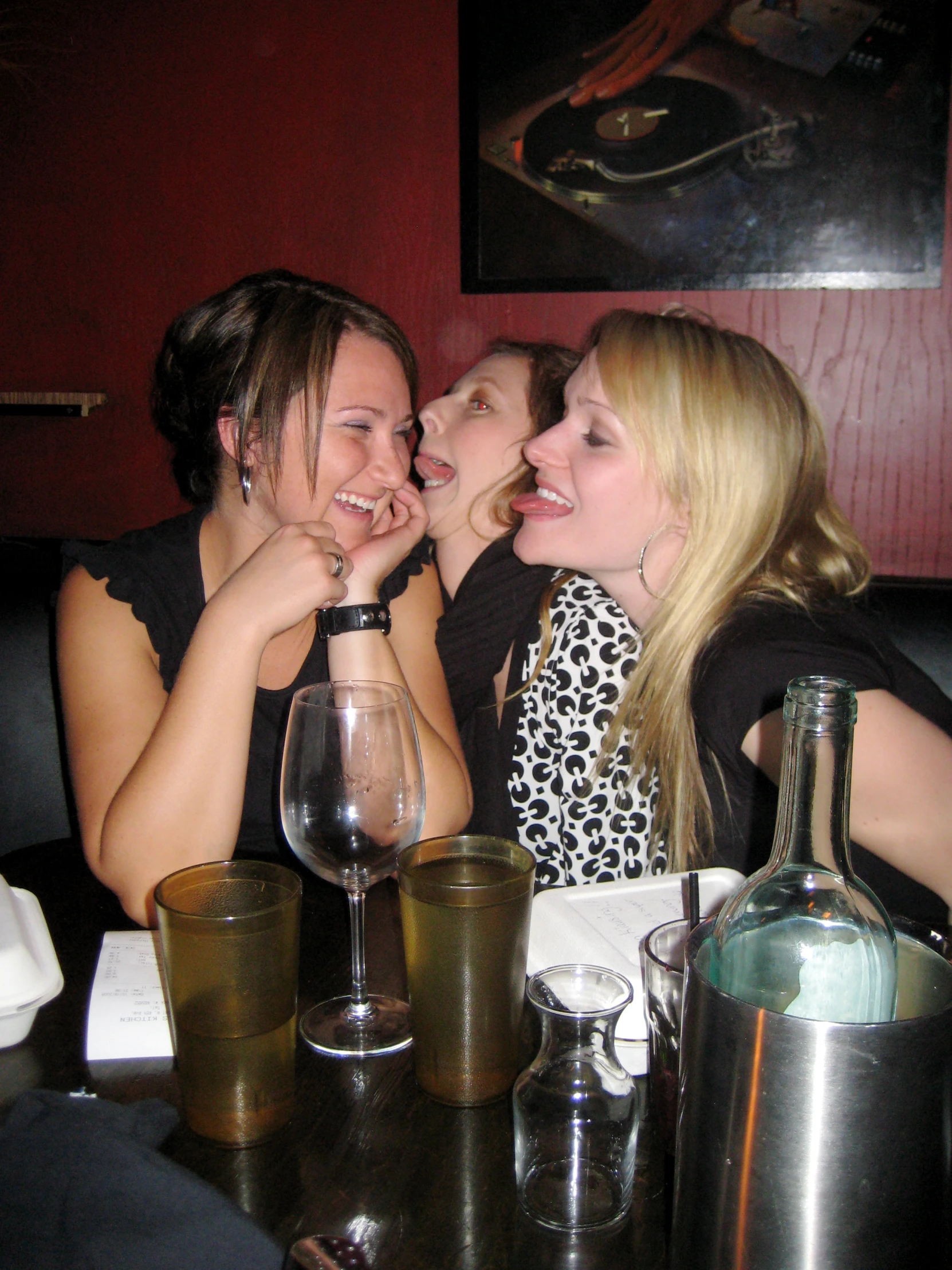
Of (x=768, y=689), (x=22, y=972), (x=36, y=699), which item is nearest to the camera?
(x=22, y=972)

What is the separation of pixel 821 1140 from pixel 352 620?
1061mm

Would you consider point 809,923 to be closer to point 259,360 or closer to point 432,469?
point 259,360

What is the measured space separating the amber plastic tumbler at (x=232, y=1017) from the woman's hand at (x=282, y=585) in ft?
2.11

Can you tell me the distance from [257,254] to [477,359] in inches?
26.4

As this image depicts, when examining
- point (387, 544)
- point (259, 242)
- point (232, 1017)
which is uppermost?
point (259, 242)

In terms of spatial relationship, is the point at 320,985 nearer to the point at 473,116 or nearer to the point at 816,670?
the point at 816,670

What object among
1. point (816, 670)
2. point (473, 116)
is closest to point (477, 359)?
point (473, 116)

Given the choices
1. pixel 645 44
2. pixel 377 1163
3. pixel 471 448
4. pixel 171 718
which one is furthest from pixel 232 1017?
pixel 645 44

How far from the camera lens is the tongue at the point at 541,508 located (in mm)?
1536

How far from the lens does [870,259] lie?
221 cm

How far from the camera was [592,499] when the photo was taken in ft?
4.83

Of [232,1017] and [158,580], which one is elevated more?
[158,580]

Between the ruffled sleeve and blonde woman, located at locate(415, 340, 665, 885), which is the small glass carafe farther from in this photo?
the ruffled sleeve

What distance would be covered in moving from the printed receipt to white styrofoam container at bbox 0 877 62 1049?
4 cm
